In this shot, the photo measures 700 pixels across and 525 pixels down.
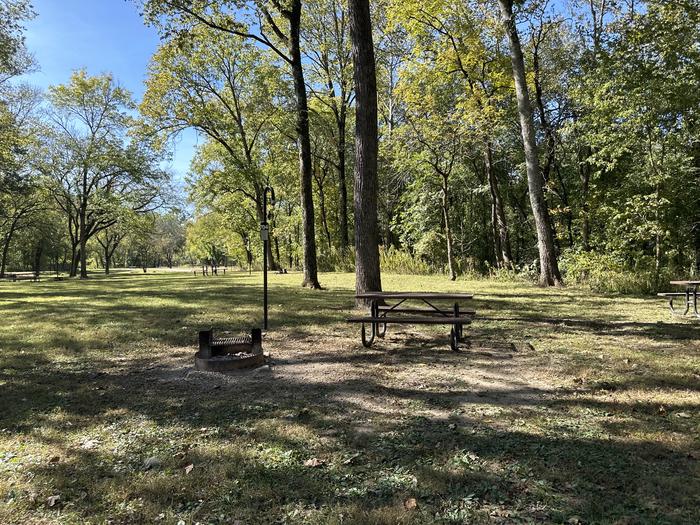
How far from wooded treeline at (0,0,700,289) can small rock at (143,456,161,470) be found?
5202 mm

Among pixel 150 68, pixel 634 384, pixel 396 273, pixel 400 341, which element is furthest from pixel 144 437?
pixel 150 68

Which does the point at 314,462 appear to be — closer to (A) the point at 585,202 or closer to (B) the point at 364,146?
(B) the point at 364,146

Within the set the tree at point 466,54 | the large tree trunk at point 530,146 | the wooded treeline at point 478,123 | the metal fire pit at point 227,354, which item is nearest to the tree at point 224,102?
the wooded treeline at point 478,123

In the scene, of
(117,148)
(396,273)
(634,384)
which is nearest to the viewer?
(634,384)

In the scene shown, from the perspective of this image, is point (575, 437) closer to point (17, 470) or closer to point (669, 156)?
point (17, 470)

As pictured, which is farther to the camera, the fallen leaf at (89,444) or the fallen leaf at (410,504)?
the fallen leaf at (89,444)

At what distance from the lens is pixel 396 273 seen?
64.4 feet

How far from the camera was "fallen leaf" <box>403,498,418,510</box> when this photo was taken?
220 cm

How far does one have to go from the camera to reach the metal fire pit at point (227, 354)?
473 centimetres

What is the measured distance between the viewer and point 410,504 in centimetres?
222

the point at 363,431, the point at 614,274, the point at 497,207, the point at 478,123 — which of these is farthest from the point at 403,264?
the point at 363,431

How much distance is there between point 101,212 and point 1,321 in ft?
90.1

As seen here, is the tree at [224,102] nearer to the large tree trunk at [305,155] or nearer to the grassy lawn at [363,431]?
the large tree trunk at [305,155]

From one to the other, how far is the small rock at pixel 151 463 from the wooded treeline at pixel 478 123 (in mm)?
5202
